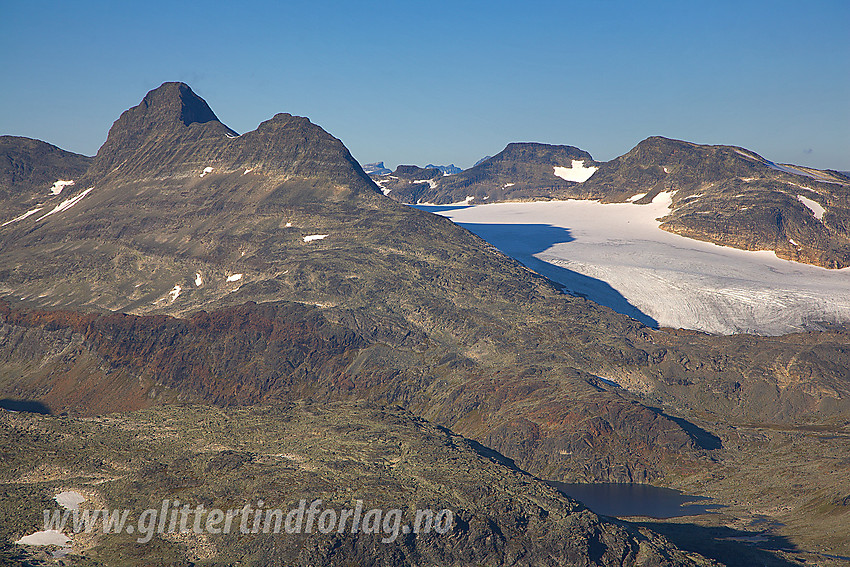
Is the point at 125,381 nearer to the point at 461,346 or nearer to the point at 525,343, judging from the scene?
the point at 461,346

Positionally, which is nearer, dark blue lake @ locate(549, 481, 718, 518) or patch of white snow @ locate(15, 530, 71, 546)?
patch of white snow @ locate(15, 530, 71, 546)

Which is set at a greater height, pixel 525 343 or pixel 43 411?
pixel 525 343

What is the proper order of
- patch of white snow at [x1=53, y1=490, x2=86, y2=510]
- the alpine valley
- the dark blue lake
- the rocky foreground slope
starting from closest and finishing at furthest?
the rocky foreground slope
the alpine valley
patch of white snow at [x1=53, y1=490, x2=86, y2=510]
the dark blue lake

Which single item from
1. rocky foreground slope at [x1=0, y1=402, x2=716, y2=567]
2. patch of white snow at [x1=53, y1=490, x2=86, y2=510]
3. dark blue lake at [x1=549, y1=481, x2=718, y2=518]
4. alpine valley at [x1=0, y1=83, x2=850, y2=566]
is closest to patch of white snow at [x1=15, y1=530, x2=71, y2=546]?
alpine valley at [x1=0, y1=83, x2=850, y2=566]

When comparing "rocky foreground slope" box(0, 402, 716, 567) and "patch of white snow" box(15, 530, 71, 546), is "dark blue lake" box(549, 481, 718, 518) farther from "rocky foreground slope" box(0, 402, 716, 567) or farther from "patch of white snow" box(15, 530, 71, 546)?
"patch of white snow" box(15, 530, 71, 546)

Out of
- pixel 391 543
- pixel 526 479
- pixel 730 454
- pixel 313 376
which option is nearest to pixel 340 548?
pixel 391 543

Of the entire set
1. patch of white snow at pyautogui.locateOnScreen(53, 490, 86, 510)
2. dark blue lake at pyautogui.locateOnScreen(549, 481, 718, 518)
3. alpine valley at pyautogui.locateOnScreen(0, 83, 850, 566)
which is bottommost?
dark blue lake at pyautogui.locateOnScreen(549, 481, 718, 518)

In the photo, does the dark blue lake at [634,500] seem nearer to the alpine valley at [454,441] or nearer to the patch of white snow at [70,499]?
the alpine valley at [454,441]

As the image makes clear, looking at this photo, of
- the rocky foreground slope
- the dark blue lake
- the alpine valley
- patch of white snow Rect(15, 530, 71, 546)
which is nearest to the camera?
patch of white snow Rect(15, 530, 71, 546)
